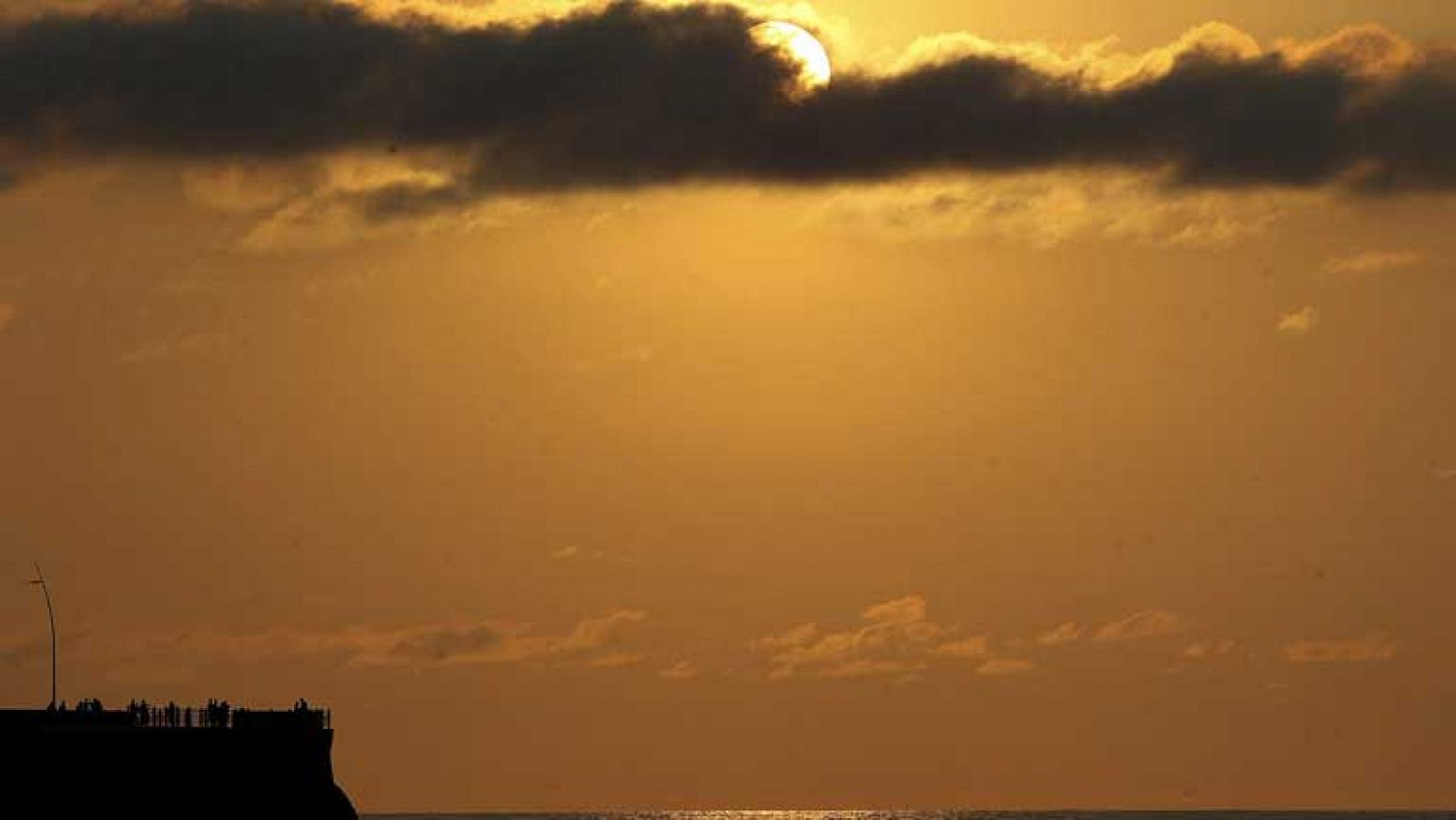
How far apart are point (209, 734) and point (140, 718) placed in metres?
3.72

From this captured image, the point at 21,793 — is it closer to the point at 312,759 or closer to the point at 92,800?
the point at 92,800

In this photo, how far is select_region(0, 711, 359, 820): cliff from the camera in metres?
139

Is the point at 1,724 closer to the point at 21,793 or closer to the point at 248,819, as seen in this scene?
the point at 21,793

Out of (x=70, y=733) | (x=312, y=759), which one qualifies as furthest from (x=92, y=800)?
(x=312, y=759)

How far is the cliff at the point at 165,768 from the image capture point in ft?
457

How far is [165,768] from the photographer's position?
5640 inches

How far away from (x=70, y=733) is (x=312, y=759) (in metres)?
12.4

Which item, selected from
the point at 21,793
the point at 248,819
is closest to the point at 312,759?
the point at 248,819

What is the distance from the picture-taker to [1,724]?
13950cm

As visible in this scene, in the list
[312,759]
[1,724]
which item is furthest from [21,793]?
[312,759]

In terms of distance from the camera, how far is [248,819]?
146500mm

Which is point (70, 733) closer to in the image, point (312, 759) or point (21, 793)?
point (21, 793)

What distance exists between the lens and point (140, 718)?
147375 mm

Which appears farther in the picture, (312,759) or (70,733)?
(312,759)
